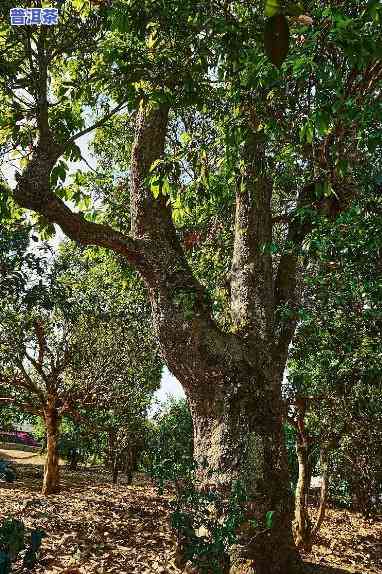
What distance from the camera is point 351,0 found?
3967 mm

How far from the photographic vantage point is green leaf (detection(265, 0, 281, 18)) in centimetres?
92

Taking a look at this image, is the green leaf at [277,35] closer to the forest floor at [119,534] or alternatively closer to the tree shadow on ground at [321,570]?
the forest floor at [119,534]

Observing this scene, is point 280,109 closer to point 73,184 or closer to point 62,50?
point 62,50

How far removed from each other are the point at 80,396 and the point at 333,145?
34.8ft

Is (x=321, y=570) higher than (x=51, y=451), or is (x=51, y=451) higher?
(x=51, y=451)

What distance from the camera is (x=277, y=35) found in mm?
939

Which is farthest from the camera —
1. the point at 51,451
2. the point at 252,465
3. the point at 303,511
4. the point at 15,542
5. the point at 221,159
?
the point at 51,451

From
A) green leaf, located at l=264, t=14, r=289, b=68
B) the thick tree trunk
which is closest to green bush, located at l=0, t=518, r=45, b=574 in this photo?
green leaf, located at l=264, t=14, r=289, b=68

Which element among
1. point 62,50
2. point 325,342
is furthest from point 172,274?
point 62,50

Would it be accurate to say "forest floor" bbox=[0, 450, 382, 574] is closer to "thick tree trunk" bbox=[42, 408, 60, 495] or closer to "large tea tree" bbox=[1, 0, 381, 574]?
"thick tree trunk" bbox=[42, 408, 60, 495]

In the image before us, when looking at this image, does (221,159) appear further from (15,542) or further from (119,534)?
(119,534)

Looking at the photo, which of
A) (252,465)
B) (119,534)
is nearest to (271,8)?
(252,465)

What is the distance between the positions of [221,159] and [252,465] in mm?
3441

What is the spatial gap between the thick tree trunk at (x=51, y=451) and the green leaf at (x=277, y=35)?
13900mm
